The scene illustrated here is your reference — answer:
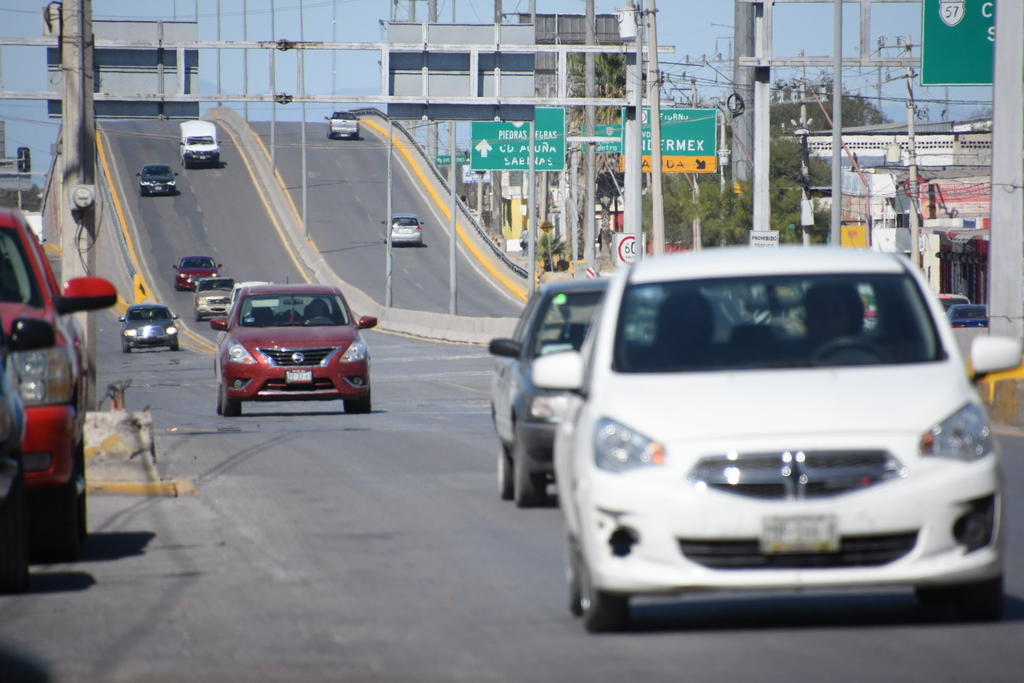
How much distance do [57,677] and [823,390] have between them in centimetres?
325

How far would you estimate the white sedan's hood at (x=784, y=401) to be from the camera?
6887 mm

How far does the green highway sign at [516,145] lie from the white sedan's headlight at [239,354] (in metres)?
33.3

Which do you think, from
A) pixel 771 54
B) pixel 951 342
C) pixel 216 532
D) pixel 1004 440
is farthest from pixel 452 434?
pixel 771 54

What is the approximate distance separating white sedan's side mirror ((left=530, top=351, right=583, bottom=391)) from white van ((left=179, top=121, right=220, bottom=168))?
85.6 m

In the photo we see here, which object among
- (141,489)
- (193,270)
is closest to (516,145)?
(193,270)

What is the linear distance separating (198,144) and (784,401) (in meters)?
86.8

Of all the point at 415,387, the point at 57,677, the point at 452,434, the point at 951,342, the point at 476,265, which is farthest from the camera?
the point at 476,265

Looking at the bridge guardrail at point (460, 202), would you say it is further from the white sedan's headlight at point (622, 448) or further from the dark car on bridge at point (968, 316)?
the white sedan's headlight at point (622, 448)

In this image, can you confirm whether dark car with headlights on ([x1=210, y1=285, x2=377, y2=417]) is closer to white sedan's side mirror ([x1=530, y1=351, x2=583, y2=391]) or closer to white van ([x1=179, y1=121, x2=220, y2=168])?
white sedan's side mirror ([x1=530, y1=351, x2=583, y2=391])

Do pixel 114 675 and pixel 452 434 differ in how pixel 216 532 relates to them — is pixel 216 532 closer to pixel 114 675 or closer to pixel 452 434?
pixel 114 675

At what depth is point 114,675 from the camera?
6773 millimetres

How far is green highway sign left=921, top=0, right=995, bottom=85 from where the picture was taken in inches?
1099

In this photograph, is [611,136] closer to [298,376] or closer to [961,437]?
[298,376]

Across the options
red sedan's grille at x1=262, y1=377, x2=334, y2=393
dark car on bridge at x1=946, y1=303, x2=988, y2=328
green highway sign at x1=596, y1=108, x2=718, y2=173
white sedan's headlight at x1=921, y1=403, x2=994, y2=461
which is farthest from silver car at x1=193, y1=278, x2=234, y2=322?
white sedan's headlight at x1=921, y1=403, x2=994, y2=461
